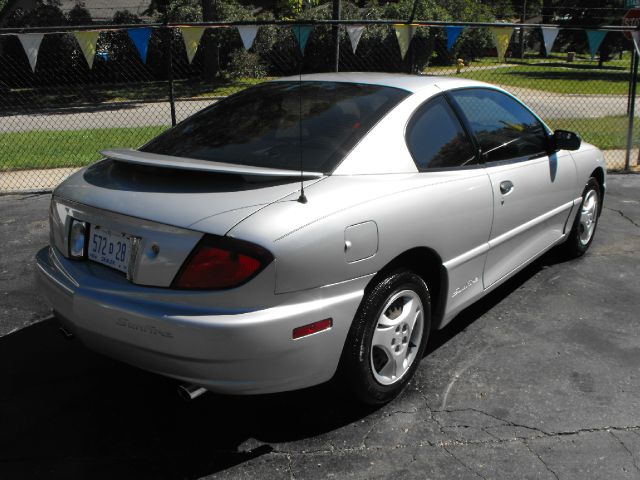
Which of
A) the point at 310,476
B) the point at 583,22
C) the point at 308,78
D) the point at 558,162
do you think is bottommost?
the point at 310,476

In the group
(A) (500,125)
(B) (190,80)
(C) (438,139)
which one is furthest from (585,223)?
(B) (190,80)

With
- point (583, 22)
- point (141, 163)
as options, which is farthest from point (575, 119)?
point (583, 22)

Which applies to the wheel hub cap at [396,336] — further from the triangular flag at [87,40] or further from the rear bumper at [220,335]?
the triangular flag at [87,40]

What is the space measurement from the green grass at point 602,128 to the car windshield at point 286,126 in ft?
27.8

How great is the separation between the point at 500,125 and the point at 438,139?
0.83 m

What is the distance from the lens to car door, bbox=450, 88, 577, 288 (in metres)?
3.95

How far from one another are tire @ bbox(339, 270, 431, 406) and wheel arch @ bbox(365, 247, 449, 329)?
47mm

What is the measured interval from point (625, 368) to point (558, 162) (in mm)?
1566

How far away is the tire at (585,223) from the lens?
17.5ft

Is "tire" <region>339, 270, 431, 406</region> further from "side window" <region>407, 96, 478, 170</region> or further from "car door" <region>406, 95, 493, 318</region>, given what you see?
"side window" <region>407, 96, 478, 170</region>

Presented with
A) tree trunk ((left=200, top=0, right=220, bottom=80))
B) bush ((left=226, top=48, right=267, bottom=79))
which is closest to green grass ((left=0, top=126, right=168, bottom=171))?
tree trunk ((left=200, top=0, right=220, bottom=80))

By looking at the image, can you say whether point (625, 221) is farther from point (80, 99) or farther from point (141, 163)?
point (80, 99)

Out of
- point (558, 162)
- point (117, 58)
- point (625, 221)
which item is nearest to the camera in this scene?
point (558, 162)

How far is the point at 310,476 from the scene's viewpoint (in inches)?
111
